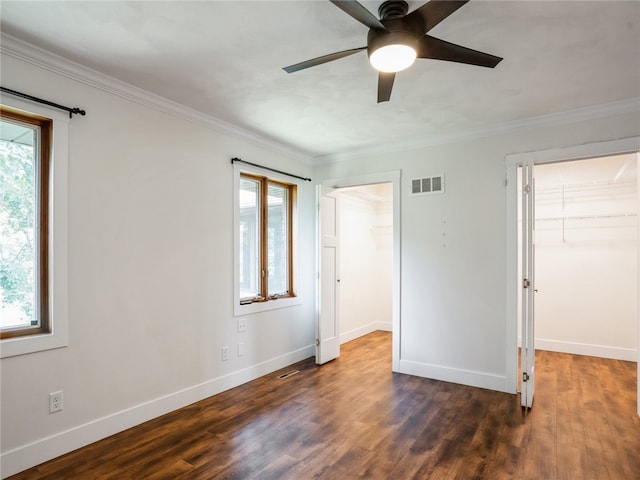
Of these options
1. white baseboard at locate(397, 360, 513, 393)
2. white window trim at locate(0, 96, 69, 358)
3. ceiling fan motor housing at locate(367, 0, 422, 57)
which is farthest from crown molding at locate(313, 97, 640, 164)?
white window trim at locate(0, 96, 69, 358)

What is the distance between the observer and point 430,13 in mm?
1630

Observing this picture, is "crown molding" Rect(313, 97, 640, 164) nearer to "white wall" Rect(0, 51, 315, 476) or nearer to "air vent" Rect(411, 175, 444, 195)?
"air vent" Rect(411, 175, 444, 195)

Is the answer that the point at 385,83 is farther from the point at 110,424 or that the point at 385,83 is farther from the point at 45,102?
the point at 110,424

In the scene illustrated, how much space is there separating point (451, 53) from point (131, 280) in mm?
2665

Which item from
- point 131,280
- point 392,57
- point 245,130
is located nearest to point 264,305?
point 131,280

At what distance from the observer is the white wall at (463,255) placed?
3533 millimetres

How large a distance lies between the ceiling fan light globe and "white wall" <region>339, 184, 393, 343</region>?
3.60 m

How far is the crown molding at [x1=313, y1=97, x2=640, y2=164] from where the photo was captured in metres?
3.11

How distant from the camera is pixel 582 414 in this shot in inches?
120

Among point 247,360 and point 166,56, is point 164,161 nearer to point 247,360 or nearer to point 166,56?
point 166,56

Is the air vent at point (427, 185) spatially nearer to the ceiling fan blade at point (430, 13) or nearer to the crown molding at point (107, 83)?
the crown molding at point (107, 83)

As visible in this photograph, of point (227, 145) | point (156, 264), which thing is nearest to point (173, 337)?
point (156, 264)

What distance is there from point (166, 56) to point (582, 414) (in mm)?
4165

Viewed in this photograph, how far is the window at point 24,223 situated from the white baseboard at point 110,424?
71 cm
